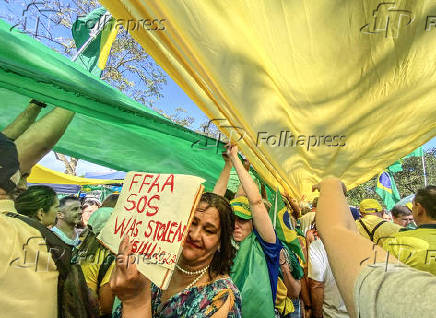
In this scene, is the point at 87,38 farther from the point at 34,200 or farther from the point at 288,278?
the point at 288,278

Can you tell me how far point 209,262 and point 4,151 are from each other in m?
0.93

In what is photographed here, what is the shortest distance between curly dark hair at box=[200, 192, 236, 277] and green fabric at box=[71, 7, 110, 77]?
5.14 ft

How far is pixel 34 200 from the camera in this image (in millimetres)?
1635

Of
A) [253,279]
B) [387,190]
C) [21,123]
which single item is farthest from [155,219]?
[387,190]

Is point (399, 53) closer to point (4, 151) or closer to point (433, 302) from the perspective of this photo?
point (433, 302)

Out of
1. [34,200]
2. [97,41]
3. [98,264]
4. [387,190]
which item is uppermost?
[387,190]

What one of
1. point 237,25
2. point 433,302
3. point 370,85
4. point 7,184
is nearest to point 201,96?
point 237,25

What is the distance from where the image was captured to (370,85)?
1.18m

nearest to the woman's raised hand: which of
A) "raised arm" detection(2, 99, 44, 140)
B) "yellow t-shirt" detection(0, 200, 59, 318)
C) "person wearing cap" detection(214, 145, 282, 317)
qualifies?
"yellow t-shirt" detection(0, 200, 59, 318)

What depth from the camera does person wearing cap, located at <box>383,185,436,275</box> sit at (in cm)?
169

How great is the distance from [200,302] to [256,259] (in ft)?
2.37

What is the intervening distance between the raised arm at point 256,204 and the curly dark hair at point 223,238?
29 centimetres

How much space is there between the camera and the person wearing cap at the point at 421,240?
1.69 metres

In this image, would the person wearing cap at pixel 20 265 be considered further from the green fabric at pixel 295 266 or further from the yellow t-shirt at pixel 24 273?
the green fabric at pixel 295 266
